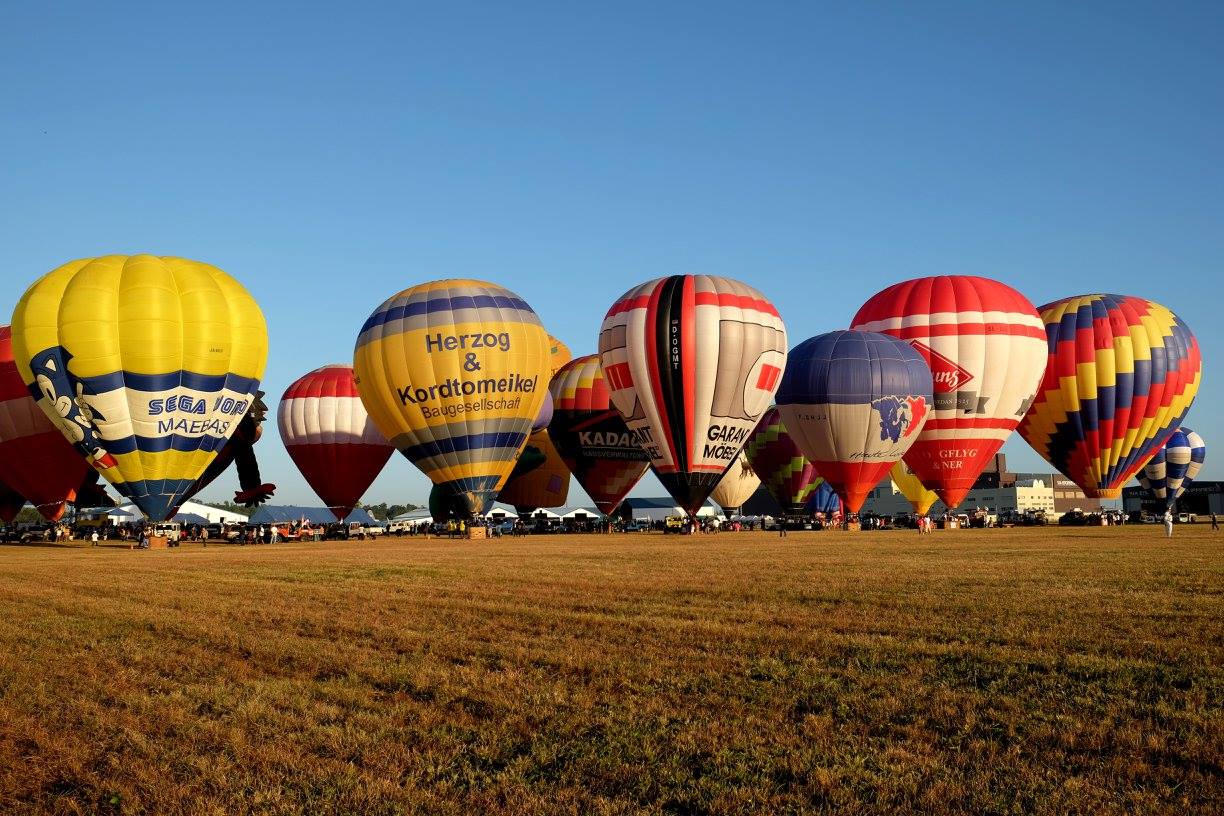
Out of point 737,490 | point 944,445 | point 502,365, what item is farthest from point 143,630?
point 737,490

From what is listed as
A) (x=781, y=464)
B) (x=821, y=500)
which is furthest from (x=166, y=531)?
(x=821, y=500)

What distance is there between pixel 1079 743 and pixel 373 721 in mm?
4179

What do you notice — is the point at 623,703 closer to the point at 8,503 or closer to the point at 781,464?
the point at 781,464

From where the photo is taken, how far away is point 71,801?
511cm

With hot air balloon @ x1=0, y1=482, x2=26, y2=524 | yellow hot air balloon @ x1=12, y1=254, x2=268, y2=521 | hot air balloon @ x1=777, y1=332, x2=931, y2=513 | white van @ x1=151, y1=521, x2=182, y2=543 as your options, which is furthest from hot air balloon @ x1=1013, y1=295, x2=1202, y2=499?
hot air balloon @ x1=0, y1=482, x2=26, y2=524

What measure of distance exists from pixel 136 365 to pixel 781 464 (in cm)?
3873

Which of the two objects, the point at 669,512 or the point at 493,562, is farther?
the point at 669,512

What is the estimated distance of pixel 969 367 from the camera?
45.0m

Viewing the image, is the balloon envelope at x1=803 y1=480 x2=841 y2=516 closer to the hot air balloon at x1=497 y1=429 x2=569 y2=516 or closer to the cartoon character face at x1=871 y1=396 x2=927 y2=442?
the hot air balloon at x1=497 y1=429 x2=569 y2=516

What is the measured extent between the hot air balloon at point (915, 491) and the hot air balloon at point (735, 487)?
14.0 meters

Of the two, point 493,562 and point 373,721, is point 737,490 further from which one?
point 373,721

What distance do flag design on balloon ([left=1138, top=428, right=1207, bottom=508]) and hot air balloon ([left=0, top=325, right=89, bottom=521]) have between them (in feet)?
222

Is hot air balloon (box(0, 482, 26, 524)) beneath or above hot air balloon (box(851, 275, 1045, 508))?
beneath

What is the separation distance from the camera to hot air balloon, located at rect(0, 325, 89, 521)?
1639 inches
